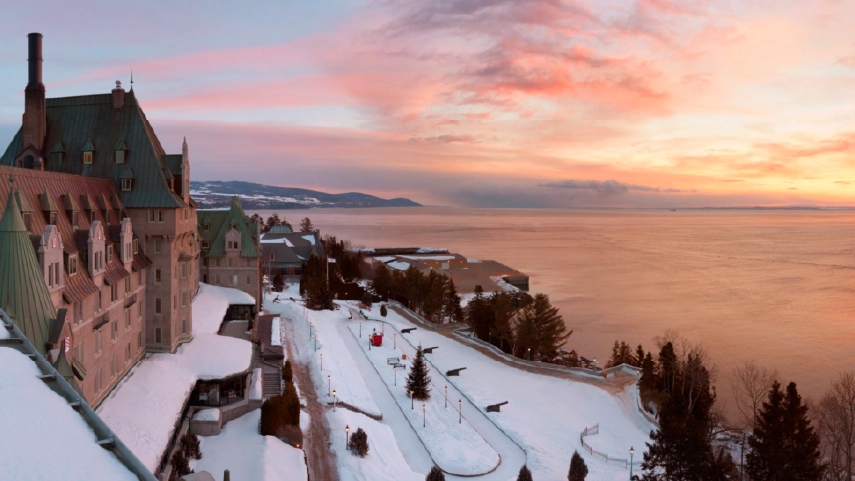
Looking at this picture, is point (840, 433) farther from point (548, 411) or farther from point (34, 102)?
point (34, 102)

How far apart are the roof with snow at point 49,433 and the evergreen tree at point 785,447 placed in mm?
27692

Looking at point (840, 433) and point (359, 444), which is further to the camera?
point (840, 433)

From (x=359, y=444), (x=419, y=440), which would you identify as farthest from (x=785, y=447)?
(x=359, y=444)

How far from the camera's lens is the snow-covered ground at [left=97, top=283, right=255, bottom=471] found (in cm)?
2053

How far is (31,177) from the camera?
2161 centimetres

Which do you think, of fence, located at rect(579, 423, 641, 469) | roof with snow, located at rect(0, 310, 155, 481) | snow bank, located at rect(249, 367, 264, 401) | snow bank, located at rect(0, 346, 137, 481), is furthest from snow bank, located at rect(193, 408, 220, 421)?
fence, located at rect(579, 423, 641, 469)

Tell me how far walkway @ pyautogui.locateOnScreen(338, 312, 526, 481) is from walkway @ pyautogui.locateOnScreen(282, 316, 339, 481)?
161 inches

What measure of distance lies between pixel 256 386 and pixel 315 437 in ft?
17.1

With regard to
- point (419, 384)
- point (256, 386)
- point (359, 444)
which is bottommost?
point (419, 384)

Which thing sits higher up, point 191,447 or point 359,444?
point 191,447

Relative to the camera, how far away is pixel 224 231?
178 ft

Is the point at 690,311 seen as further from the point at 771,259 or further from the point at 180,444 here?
the point at 771,259

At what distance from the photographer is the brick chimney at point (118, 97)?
103 feet

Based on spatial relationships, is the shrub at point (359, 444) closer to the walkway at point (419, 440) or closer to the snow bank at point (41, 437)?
the walkway at point (419, 440)
